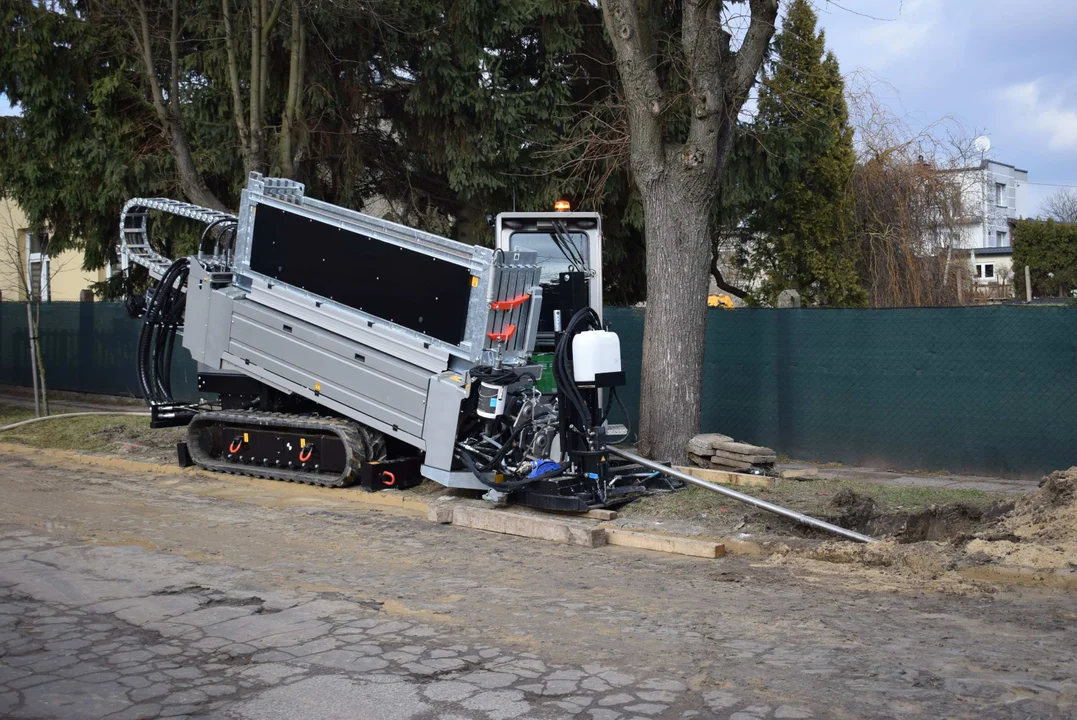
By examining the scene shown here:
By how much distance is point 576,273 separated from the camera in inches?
484

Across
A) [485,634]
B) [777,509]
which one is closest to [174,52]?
[777,509]

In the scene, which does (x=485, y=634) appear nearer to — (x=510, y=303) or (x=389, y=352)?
(x=510, y=303)

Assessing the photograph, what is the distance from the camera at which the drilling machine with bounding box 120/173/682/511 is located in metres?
9.89

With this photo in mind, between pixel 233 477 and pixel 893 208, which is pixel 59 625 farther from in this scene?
pixel 893 208

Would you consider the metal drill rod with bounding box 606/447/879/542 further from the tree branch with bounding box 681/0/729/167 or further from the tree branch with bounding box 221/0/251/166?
the tree branch with bounding box 221/0/251/166

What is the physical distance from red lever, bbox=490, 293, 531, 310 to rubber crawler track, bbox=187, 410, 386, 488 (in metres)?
2.27

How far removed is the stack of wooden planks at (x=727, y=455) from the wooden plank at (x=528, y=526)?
2.70 metres

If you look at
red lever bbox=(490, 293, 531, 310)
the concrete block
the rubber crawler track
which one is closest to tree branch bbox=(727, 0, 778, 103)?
red lever bbox=(490, 293, 531, 310)

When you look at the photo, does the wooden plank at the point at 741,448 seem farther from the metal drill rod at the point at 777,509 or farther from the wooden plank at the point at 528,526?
the wooden plank at the point at 528,526

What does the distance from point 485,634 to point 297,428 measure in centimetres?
631

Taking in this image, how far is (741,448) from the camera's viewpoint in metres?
11.1

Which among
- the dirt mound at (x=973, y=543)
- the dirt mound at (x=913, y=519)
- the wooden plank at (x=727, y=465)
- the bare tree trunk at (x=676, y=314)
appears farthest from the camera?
the bare tree trunk at (x=676, y=314)

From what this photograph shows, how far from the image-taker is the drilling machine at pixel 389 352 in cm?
989

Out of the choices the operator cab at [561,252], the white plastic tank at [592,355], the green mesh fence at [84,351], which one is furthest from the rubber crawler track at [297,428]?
the green mesh fence at [84,351]
